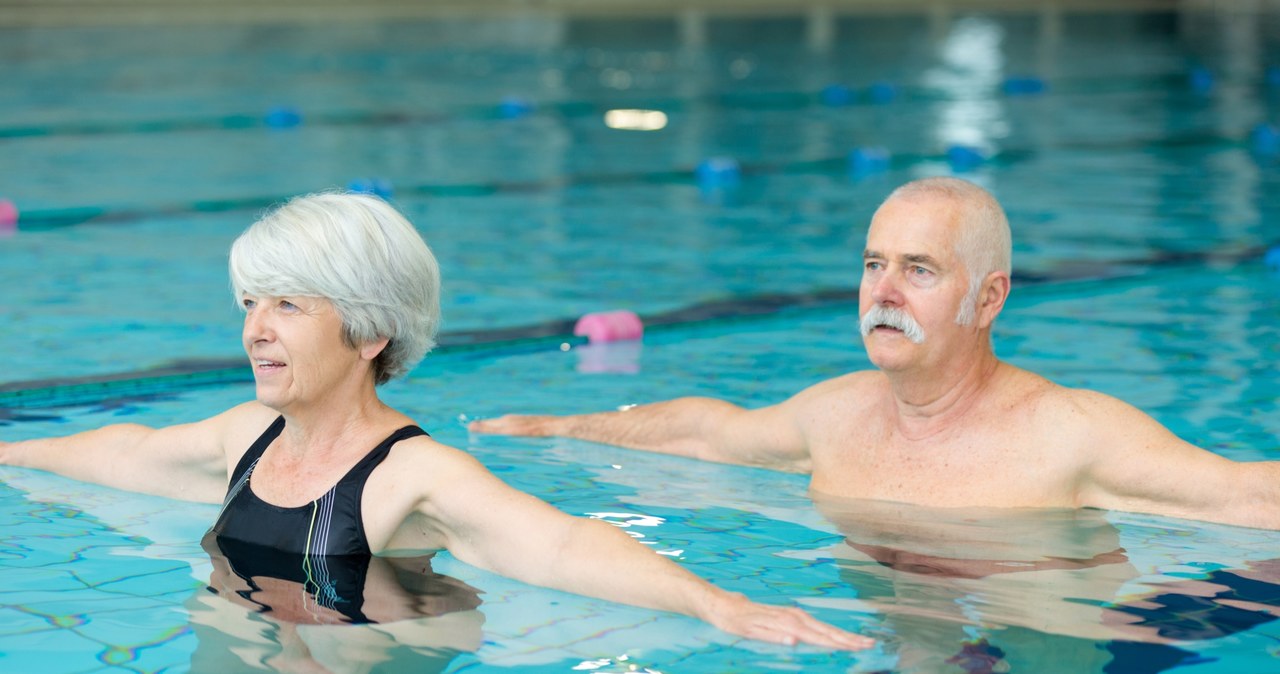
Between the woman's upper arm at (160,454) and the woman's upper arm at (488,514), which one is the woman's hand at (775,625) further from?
the woman's upper arm at (160,454)

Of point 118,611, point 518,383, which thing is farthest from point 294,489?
point 518,383

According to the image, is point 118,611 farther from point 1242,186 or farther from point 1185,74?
point 1185,74

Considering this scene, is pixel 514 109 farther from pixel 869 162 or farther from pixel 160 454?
pixel 160 454

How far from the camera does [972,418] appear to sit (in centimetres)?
401

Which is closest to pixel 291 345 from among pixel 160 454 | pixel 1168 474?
pixel 160 454

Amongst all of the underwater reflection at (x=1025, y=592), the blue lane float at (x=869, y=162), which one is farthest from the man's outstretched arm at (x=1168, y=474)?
the blue lane float at (x=869, y=162)

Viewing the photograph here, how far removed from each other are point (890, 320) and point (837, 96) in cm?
1256

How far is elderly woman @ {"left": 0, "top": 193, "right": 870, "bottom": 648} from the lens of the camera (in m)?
3.16

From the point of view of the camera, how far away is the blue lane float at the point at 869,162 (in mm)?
11406

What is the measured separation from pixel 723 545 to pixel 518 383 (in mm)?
1932

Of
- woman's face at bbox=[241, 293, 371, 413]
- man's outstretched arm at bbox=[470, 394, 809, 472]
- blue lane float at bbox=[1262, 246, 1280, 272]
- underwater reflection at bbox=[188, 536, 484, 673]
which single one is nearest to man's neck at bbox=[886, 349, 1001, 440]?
man's outstretched arm at bbox=[470, 394, 809, 472]

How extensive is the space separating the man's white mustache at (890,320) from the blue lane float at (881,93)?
1253cm

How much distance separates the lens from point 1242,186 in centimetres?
1039

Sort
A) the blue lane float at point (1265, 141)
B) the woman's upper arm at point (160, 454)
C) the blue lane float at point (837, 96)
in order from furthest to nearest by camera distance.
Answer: the blue lane float at point (837, 96), the blue lane float at point (1265, 141), the woman's upper arm at point (160, 454)
